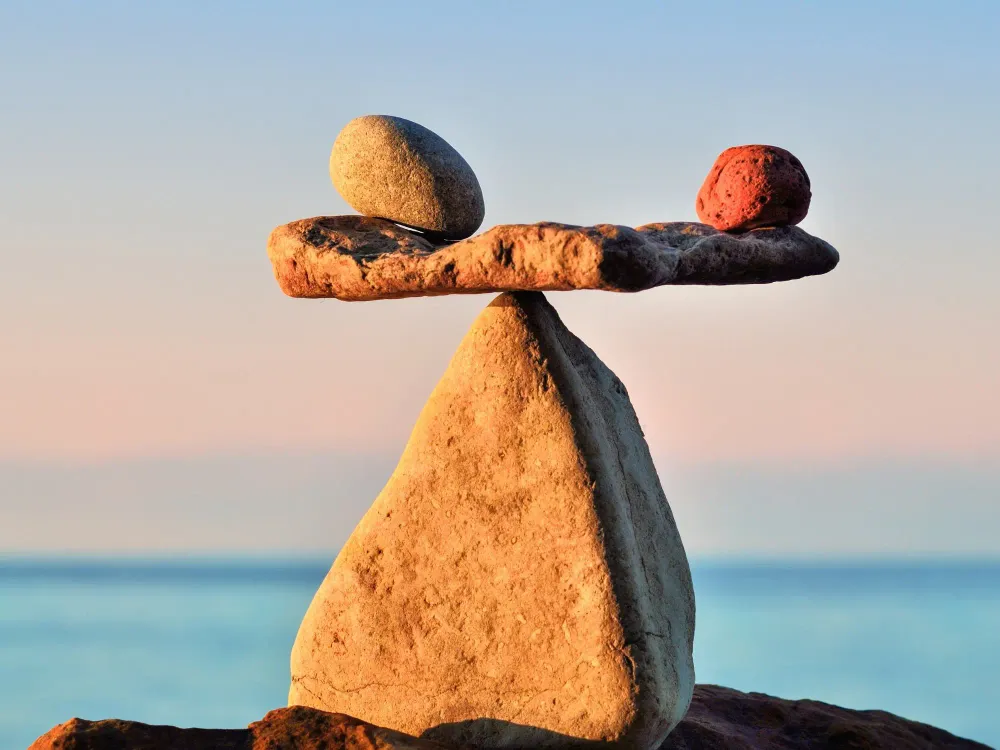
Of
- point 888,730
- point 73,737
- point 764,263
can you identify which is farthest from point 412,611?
point 888,730

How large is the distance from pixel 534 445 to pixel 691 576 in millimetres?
1578

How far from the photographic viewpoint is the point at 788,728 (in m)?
8.98

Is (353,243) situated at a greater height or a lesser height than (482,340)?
greater

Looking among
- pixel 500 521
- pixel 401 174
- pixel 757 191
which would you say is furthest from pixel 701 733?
pixel 401 174

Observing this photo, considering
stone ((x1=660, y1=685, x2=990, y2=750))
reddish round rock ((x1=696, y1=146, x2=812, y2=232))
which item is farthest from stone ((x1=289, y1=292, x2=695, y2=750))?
reddish round rock ((x1=696, y1=146, x2=812, y2=232))

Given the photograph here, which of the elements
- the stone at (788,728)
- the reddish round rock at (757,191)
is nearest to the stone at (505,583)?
the stone at (788,728)

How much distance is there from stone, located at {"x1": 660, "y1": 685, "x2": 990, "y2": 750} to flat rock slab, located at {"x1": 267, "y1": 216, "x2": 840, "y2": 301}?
2.72 meters

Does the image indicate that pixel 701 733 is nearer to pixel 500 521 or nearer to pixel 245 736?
pixel 500 521

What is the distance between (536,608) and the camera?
6648mm

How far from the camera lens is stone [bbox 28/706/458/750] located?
6328 mm

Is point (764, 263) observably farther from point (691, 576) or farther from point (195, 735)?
point (195, 735)

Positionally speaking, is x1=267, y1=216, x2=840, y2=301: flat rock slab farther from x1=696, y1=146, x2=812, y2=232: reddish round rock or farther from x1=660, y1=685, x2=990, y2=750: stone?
x1=660, y1=685, x2=990, y2=750: stone

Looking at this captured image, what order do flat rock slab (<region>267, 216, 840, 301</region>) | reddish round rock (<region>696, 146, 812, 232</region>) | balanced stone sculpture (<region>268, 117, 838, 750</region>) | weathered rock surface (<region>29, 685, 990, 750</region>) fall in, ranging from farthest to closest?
1. reddish round rock (<region>696, 146, 812, 232</region>)
2. balanced stone sculpture (<region>268, 117, 838, 750</region>)
3. weathered rock surface (<region>29, 685, 990, 750</region>)
4. flat rock slab (<region>267, 216, 840, 301</region>)

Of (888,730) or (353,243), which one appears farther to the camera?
(888,730)
